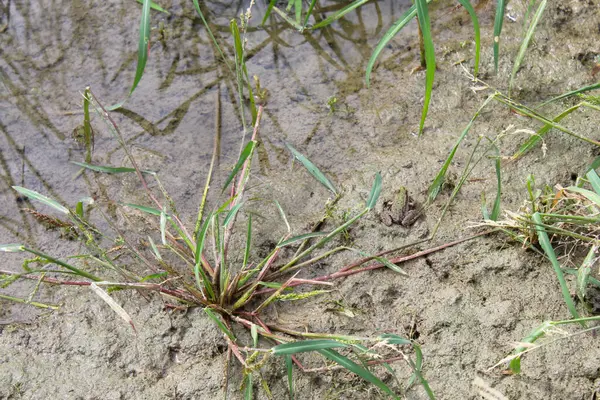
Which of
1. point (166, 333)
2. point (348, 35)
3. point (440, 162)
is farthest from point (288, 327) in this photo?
point (348, 35)

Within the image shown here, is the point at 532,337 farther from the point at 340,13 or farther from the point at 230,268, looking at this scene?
the point at 340,13

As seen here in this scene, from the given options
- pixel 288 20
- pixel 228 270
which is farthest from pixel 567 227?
pixel 288 20

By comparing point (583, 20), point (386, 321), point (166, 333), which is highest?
point (583, 20)

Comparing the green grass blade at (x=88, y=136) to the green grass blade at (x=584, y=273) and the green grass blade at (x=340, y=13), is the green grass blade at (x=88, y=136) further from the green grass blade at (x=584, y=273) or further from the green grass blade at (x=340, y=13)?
the green grass blade at (x=584, y=273)

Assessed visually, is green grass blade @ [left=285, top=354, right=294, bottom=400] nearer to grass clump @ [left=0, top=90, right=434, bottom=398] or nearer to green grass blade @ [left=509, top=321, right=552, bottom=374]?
grass clump @ [left=0, top=90, right=434, bottom=398]

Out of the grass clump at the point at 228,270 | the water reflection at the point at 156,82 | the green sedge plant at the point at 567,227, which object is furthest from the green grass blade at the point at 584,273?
the water reflection at the point at 156,82

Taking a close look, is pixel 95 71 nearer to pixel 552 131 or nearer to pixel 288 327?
pixel 288 327
